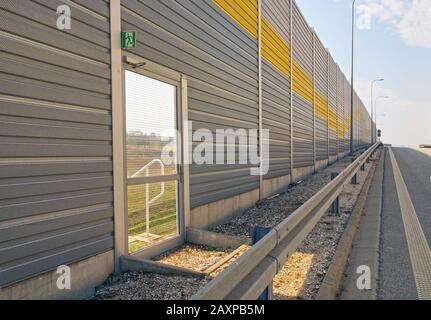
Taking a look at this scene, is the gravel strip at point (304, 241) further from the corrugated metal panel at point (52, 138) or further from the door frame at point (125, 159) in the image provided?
the corrugated metal panel at point (52, 138)

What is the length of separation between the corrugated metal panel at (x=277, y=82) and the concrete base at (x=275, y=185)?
0.18 meters

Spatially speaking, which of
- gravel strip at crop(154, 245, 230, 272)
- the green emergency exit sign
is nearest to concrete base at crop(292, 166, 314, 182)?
gravel strip at crop(154, 245, 230, 272)

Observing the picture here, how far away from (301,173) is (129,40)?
1234 centimetres

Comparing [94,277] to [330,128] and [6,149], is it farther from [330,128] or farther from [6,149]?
[330,128]

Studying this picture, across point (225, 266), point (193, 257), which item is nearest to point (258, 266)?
point (225, 266)

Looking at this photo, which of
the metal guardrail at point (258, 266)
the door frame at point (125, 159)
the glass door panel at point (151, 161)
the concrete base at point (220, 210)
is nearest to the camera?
the metal guardrail at point (258, 266)

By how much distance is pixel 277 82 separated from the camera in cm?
1205

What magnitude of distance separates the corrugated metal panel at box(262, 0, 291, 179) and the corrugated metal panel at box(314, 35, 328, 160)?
275 inches

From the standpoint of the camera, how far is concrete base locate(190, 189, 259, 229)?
20.7 ft

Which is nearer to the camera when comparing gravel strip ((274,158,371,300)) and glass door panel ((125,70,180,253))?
gravel strip ((274,158,371,300))

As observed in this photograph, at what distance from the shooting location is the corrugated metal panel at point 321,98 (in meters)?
20.0

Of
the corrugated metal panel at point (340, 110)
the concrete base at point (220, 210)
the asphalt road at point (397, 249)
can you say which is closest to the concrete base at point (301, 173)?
the asphalt road at point (397, 249)

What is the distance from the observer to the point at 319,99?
2073 centimetres

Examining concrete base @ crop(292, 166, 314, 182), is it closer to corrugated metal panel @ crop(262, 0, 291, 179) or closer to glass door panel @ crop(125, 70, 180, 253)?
corrugated metal panel @ crop(262, 0, 291, 179)
